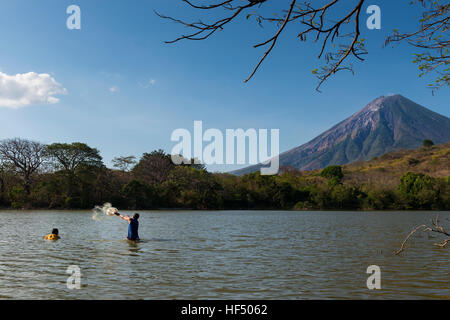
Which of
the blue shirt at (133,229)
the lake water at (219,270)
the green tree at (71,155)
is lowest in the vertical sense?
the lake water at (219,270)

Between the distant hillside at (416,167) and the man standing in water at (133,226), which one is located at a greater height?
the distant hillside at (416,167)

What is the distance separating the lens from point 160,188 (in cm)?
6775

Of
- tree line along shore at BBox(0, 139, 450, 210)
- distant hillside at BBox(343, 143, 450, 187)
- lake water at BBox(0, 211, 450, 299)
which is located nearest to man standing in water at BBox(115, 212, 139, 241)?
lake water at BBox(0, 211, 450, 299)

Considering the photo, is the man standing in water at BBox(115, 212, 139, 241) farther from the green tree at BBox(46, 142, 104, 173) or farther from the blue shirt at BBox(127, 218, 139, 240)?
the green tree at BBox(46, 142, 104, 173)

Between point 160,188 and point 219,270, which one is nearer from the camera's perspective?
point 219,270

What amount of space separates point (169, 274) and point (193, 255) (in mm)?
3677

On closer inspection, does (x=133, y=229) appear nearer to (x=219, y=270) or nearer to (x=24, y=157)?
(x=219, y=270)

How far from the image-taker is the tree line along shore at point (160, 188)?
57156mm

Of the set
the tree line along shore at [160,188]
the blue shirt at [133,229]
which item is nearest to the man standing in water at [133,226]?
the blue shirt at [133,229]

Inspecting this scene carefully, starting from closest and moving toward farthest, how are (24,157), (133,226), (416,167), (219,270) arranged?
(219,270)
(133,226)
(24,157)
(416,167)

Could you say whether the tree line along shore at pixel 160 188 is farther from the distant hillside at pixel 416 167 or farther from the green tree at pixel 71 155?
the distant hillside at pixel 416 167

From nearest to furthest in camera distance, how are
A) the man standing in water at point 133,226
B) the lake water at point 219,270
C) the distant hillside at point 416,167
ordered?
the lake water at point 219,270 → the man standing in water at point 133,226 → the distant hillside at point 416,167

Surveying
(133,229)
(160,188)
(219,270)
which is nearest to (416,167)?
(160,188)

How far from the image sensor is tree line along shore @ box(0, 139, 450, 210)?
57156 mm
